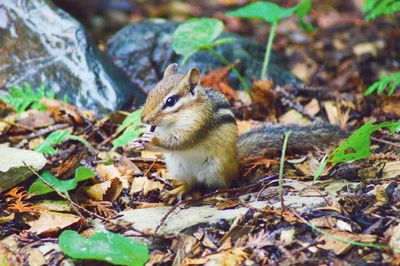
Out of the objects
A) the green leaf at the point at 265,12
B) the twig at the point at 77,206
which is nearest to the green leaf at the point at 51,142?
the twig at the point at 77,206

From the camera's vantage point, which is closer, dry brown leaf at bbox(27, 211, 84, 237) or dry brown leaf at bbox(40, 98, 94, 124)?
dry brown leaf at bbox(27, 211, 84, 237)

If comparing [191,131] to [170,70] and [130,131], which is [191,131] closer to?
[170,70]

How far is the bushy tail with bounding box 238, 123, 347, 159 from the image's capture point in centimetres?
424

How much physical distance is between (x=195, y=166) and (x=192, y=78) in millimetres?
589

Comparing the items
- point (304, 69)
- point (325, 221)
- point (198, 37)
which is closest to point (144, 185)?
point (325, 221)

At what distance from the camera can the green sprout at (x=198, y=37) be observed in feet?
16.8

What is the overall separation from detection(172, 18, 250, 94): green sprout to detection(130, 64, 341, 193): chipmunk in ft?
3.75

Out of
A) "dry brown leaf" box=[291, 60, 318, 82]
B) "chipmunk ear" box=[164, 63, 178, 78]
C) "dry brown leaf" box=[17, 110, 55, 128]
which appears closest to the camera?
"chipmunk ear" box=[164, 63, 178, 78]

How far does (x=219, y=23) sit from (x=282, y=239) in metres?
2.80

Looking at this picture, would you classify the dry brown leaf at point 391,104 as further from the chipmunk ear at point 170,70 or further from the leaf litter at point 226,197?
the chipmunk ear at point 170,70

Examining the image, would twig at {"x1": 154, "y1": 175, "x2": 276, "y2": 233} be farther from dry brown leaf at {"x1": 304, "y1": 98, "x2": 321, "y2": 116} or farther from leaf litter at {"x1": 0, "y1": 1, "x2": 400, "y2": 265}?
dry brown leaf at {"x1": 304, "y1": 98, "x2": 321, "y2": 116}

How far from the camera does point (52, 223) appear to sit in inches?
133

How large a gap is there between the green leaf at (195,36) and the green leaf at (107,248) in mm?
2459

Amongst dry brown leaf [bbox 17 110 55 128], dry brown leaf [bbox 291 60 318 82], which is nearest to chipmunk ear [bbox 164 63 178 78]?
dry brown leaf [bbox 17 110 55 128]
